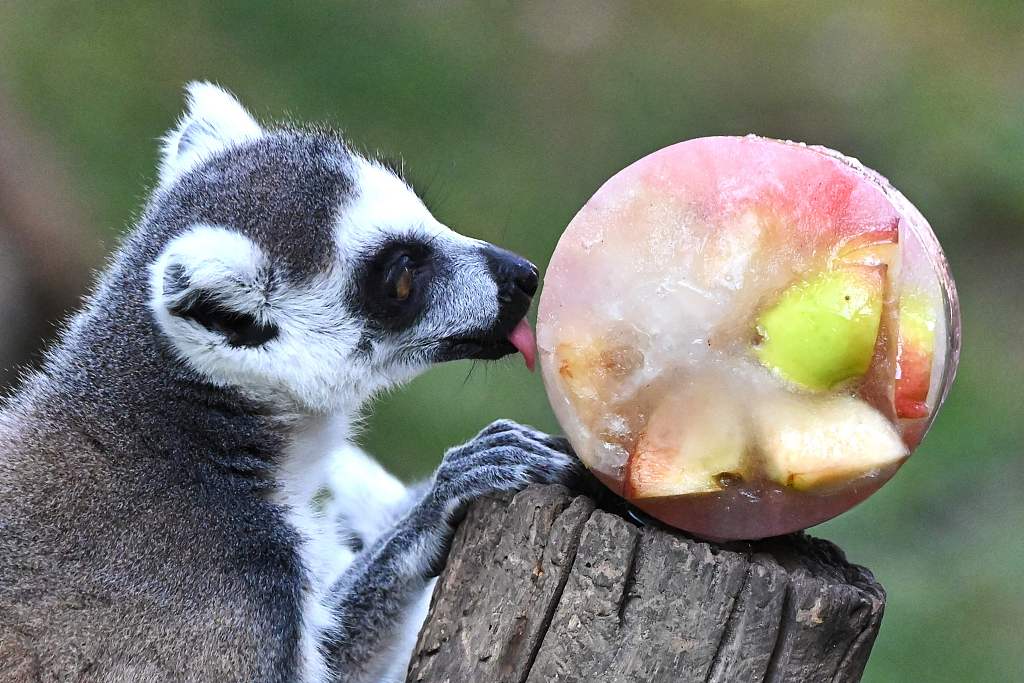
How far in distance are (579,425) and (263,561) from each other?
3.37ft

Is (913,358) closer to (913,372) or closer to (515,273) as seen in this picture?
(913,372)

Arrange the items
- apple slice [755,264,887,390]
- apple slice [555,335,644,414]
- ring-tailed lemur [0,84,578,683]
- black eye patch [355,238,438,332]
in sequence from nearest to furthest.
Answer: apple slice [755,264,887,390]
apple slice [555,335,644,414]
ring-tailed lemur [0,84,578,683]
black eye patch [355,238,438,332]

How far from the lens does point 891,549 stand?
589 centimetres

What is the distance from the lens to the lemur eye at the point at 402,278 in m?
Result: 2.98

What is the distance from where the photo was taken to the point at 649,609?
2.16 meters

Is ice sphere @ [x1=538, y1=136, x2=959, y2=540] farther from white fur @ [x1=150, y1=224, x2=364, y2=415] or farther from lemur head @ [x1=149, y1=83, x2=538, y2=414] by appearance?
white fur @ [x1=150, y1=224, x2=364, y2=415]

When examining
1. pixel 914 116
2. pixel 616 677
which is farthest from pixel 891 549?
pixel 616 677

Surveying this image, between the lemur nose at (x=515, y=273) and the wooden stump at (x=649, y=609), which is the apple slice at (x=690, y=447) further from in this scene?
the lemur nose at (x=515, y=273)

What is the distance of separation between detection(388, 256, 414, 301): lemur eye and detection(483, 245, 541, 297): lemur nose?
9.0 inches

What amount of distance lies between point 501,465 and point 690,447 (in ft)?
1.90

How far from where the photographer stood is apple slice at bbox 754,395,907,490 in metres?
2.06

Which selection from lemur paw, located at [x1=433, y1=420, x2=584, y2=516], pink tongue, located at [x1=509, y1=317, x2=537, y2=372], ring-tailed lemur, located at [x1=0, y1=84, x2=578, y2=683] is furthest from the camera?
pink tongue, located at [x1=509, y1=317, x2=537, y2=372]

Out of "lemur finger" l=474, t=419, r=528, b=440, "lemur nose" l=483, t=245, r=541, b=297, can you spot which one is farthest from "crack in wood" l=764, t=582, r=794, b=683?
"lemur nose" l=483, t=245, r=541, b=297

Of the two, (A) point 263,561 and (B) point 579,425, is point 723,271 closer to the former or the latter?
(B) point 579,425
